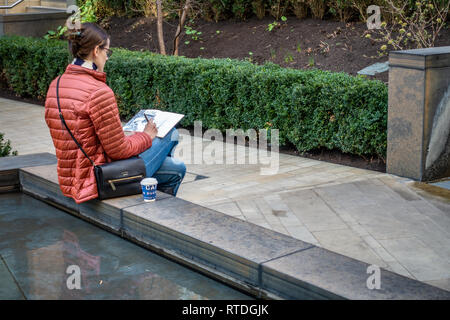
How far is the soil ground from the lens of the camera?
11.8 meters

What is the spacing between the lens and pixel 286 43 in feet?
44.4

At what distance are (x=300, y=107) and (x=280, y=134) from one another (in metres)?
0.58

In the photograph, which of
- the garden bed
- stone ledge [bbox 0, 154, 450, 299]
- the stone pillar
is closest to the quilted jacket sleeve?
stone ledge [bbox 0, 154, 450, 299]

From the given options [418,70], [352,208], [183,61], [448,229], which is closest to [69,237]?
[352,208]

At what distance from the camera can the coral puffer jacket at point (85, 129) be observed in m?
4.59

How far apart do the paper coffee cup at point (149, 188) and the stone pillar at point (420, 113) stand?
12.0 feet

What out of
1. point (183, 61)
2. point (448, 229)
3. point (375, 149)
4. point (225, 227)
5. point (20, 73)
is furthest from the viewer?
point (20, 73)

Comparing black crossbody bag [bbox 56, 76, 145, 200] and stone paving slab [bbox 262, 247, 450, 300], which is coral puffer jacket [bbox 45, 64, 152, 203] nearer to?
black crossbody bag [bbox 56, 76, 145, 200]

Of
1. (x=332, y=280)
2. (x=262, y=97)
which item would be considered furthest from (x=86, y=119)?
(x=262, y=97)

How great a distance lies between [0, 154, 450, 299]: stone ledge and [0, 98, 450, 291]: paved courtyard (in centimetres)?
130

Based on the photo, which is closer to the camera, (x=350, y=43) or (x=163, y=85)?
(x=163, y=85)

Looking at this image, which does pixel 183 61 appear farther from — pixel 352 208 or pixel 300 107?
pixel 352 208

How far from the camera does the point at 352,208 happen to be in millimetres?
6316

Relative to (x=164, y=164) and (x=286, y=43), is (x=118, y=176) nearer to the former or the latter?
(x=164, y=164)
